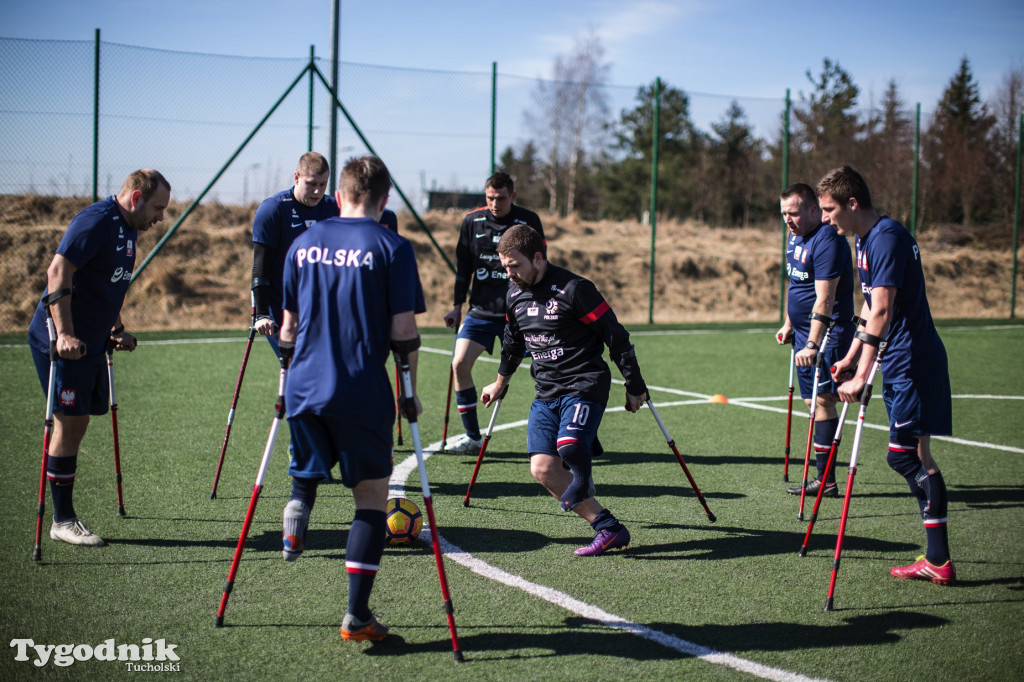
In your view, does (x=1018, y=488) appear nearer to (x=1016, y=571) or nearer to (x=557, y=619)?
(x=1016, y=571)

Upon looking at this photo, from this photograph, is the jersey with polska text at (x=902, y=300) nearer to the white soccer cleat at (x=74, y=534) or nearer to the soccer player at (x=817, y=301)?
the soccer player at (x=817, y=301)

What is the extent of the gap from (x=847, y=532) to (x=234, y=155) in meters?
12.8

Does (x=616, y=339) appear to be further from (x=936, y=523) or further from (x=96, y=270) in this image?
(x=96, y=270)

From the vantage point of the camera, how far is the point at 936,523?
4625 mm

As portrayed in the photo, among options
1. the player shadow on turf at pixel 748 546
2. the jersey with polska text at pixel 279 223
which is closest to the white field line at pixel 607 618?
the player shadow on turf at pixel 748 546

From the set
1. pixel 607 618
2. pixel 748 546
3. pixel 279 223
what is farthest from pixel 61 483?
pixel 748 546

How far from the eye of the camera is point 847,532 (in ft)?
18.1

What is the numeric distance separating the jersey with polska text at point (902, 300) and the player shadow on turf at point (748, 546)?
3.76 feet

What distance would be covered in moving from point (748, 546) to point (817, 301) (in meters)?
1.92

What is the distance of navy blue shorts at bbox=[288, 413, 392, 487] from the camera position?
11.9 feet

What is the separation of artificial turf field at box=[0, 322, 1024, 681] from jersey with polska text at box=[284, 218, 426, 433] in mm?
1107

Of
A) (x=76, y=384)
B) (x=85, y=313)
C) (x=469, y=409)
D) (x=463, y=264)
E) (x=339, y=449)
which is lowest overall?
(x=469, y=409)

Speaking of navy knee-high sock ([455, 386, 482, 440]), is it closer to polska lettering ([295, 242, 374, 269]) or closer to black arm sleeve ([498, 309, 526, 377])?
black arm sleeve ([498, 309, 526, 377])

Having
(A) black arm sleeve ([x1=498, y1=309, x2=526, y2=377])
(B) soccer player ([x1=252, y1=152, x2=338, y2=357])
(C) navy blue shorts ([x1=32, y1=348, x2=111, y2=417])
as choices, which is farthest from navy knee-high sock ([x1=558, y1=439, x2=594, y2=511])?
(C) navy blue shorts ([x1=32, y1=348, x2=111, y2=417])
